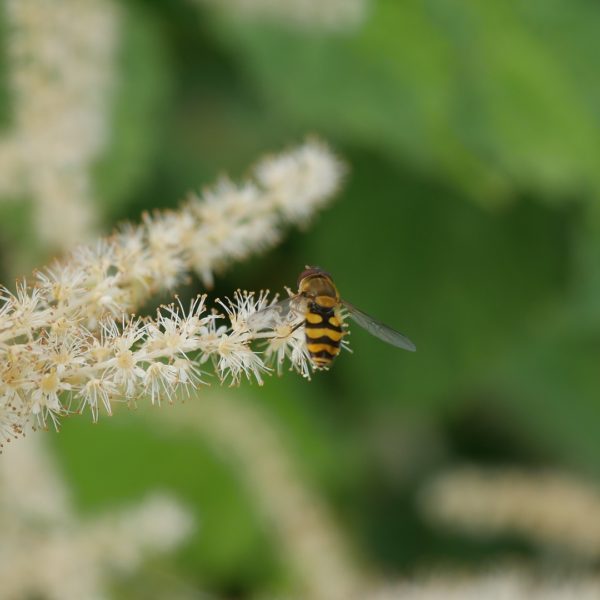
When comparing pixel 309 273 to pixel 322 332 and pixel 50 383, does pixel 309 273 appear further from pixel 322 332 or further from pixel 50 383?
pixel 50 383

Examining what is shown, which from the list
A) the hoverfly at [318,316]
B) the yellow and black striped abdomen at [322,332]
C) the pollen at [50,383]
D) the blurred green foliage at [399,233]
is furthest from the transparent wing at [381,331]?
the blurred green foliage at [399,233]

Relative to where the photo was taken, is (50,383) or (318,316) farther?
(318,316)

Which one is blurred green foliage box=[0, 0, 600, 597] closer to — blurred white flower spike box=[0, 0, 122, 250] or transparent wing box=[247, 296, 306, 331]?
blurred white flower spike box=[0, 0, 122, 250]

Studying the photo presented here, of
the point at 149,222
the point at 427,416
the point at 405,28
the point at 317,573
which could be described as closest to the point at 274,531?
the point at 317,573

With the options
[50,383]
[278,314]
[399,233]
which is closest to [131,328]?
[50,383]

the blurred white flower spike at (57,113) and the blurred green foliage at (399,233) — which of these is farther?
the blurred green foliage at (399,233)

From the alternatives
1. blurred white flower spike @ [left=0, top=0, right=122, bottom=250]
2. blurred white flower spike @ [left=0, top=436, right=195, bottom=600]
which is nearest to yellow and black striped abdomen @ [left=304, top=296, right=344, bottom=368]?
blurred white flower spike @ [left=0, top=0, right=122, bottom=250]

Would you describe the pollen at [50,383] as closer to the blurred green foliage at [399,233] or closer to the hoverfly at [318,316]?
the hoverfly at [318,316]
